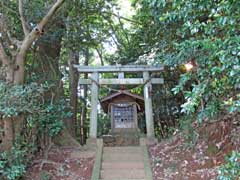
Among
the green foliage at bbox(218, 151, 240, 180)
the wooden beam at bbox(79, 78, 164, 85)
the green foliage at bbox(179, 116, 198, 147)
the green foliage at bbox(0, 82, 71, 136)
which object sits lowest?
the green foliage at bbox(218, 151, 240, 180)

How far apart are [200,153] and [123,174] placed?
1508mm

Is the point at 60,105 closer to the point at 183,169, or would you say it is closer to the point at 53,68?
the point at 53,68

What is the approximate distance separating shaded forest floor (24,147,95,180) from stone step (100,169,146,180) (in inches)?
11.8

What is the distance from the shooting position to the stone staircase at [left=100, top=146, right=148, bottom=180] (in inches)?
245

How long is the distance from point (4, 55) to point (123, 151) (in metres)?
3.13

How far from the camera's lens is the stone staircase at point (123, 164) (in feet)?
20.4

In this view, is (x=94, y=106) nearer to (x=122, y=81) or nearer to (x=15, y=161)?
(x=122, y=81)

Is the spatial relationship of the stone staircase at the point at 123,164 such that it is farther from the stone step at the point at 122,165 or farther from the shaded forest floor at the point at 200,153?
the shaded forest floor at the point at 200,153

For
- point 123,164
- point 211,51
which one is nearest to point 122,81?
point 123,164

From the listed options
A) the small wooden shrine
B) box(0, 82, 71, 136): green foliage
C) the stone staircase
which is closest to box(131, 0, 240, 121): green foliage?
the stone staircase

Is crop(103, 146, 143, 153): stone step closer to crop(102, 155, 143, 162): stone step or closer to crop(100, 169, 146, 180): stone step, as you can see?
crop(102, 155, 143, 162): stone step

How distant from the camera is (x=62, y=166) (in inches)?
260

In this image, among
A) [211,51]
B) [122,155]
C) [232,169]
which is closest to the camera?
[232,169]

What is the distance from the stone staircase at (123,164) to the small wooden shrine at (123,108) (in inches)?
51.0
